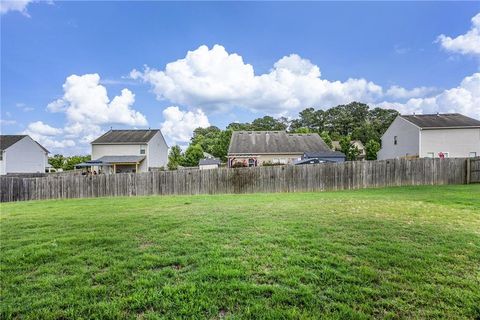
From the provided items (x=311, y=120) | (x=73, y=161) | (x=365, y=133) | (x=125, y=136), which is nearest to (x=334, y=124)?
(x=311, y=120)

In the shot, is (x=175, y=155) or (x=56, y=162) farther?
(x=175, y=155)

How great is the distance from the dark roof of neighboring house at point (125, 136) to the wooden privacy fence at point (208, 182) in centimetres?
1767

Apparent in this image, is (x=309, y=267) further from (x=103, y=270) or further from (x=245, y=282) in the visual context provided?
(x=103, y=270)

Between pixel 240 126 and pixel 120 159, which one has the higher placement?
pixel 240 126

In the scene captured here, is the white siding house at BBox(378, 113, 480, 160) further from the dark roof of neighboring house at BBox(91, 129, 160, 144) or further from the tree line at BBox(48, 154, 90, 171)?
the tree line at BBox(48, 154, 90, 171)

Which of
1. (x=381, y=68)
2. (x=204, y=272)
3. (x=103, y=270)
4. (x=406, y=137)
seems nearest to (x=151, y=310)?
(x=204, y=272)

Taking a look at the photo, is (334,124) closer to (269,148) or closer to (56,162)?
(269,148)

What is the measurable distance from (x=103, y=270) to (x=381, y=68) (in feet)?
62.5

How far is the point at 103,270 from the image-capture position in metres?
3.50

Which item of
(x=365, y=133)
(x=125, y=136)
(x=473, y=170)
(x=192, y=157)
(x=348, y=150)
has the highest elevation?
(x=365, y=133)

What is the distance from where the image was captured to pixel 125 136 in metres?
33.8

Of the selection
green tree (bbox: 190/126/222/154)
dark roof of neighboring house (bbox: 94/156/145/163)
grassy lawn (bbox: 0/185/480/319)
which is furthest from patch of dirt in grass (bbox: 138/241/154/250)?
green tree (bbox: 190/126/222/154)

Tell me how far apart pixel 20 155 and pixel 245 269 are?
38830 mm

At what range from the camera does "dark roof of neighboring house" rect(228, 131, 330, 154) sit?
33031 millimetres
